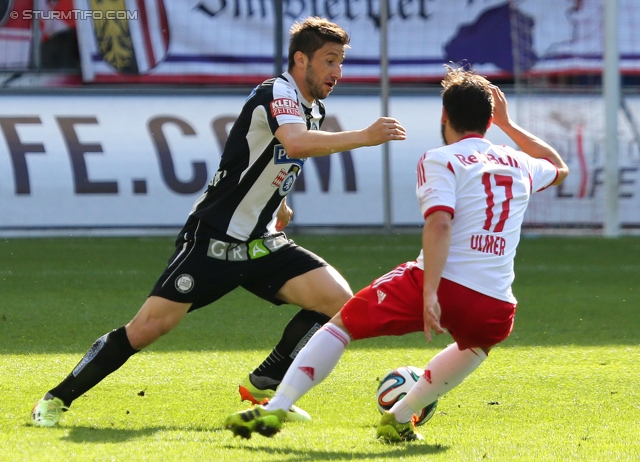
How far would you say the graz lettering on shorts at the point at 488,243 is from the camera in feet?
13.0

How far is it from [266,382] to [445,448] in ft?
3.60

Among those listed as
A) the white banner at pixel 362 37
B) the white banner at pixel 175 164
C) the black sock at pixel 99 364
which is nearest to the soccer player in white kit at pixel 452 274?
the black sock at pixel 99 364

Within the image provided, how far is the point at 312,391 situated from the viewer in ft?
17.0

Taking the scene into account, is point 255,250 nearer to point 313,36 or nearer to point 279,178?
point 279,178

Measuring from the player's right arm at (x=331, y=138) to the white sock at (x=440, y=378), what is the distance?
31.9 inches

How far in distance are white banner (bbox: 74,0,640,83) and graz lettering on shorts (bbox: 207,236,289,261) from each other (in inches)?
405

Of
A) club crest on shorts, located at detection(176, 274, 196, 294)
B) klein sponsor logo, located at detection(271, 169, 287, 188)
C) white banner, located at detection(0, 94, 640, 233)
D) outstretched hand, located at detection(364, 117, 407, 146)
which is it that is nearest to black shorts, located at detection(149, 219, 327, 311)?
club crest on shorts, located at detection(176, 274, 196, 294)

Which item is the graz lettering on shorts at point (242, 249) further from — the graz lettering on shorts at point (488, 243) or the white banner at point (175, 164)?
the white banner at point (175, 164)

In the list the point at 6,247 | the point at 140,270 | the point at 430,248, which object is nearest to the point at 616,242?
the point at 140,270

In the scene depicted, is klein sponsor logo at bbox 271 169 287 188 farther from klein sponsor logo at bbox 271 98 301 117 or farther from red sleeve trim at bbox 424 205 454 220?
red sleeve trim at bbox 424 205 454 220

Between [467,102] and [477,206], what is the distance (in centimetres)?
39

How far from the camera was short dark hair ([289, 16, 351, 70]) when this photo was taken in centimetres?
468

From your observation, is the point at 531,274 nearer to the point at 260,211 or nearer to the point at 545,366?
the point at 545,366

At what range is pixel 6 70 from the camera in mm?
14500
